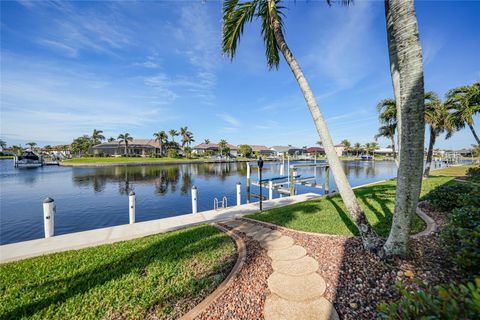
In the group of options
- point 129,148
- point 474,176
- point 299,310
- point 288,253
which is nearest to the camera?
point 299,310

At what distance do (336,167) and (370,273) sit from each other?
191cm

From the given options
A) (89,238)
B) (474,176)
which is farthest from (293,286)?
(474,176)

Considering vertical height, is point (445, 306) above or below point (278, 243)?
above

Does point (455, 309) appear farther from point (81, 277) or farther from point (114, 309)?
point (81, 277)

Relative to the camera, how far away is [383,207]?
24.7ft

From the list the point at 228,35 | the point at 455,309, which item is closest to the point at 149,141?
the point at 228,35

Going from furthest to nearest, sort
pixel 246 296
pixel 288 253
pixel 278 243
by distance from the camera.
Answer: pixel 278 243 → pixel 288 253 → pixel 246 296

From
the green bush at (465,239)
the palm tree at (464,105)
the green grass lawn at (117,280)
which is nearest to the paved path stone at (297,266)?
the green grass lawn at (117,280)

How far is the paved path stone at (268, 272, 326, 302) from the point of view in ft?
10.1

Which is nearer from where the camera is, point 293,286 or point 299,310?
point 299,310

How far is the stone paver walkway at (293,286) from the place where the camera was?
9.03 feet

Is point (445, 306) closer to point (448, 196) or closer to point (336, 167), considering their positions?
point (336, 167)

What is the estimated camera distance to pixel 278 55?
664cm

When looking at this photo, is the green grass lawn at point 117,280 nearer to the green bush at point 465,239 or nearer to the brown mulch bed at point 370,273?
the brown mulch bed at point 370,273
